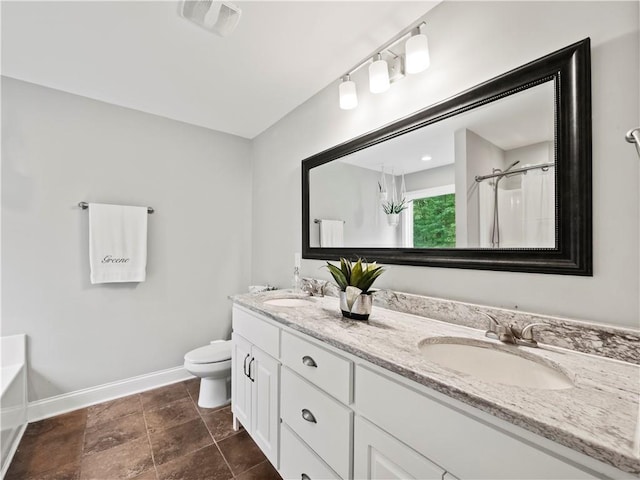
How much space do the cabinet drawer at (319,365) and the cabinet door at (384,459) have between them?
114 mm

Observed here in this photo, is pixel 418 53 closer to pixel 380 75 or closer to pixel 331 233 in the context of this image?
pixel 380 75

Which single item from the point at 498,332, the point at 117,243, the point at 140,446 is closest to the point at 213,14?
the point at 117,243

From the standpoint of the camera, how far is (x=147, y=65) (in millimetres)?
1762

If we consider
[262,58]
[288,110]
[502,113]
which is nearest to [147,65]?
[262,58]

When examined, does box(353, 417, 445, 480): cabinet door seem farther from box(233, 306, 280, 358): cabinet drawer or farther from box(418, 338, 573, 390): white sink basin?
box(233, 306, 280, 358): cabinet drawer

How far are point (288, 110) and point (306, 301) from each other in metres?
1.57

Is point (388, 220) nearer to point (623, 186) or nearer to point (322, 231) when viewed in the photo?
point (322, 231)

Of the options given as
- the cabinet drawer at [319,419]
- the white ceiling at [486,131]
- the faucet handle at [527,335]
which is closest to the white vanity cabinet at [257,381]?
the cabinet drawer at [319,419]

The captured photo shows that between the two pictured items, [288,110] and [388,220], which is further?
[288,110]

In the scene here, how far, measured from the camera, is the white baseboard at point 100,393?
1931 millimetres

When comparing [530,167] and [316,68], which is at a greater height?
[316,68]

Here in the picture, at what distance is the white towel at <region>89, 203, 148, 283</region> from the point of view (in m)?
2.11

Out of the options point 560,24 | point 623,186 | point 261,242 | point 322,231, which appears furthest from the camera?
point 261,242

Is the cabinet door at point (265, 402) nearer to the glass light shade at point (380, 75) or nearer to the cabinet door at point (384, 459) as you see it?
the cabinet door at point (384, 459)
